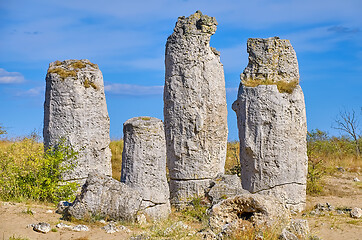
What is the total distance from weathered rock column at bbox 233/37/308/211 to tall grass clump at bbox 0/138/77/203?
4189 mm

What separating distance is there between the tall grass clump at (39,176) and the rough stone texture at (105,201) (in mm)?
1665

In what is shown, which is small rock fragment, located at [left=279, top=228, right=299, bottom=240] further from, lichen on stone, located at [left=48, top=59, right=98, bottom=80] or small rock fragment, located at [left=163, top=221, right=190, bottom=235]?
lichen on stone, located at [left=48, top=59, right=98, bottom=80]

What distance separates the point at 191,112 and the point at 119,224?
150 inches

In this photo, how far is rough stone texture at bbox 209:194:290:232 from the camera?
855 centimetres

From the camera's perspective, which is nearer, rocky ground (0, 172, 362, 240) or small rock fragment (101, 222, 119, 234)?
rocky ground (0, 172, 362, 240)

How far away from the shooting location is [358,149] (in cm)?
2408

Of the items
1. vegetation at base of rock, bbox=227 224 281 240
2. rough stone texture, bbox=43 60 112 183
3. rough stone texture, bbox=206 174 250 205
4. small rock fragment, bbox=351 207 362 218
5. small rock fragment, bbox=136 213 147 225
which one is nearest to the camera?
vegetation at base of rock, bbox=227 224 281 240

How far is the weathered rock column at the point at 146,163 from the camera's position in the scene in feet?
35.8

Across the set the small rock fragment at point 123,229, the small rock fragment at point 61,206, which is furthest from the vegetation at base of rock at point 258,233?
the small rock fragment at point 61,206

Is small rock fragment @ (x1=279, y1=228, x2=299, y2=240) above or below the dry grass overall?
below

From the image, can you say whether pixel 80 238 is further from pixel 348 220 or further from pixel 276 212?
pixel 348 220

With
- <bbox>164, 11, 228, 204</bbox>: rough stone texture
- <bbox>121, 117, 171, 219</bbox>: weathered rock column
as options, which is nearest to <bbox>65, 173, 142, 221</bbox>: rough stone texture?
<bbox>121, 117, 171, 219</bbox>: weathered rock column

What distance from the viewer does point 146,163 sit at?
10.9 meters

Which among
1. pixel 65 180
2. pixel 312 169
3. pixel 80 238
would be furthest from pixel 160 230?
pixel 312 169
